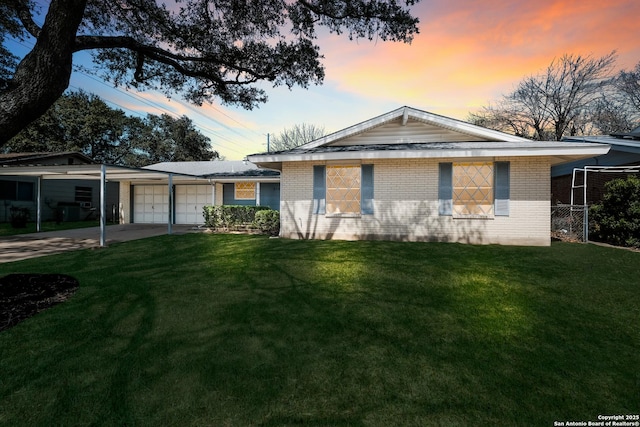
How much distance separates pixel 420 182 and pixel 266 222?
277 inches

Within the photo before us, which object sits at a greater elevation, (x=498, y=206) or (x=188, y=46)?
(x=188, y=46)

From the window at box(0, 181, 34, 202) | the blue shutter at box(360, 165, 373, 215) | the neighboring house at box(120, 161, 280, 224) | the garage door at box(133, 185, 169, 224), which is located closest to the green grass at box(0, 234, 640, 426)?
the blue shutter at box(360, 165, 373, 215)

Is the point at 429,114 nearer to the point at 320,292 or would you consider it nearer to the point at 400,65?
the point at 400,65

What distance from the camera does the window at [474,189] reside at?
33.1 ft

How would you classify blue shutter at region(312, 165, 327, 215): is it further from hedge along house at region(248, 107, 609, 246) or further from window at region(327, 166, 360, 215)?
window at region(327, 166, 360, 215)

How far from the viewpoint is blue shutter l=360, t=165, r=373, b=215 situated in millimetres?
10930

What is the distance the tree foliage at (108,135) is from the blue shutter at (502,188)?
38.1m

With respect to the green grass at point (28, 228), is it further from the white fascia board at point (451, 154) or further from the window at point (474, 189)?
the window at point (474, 189)

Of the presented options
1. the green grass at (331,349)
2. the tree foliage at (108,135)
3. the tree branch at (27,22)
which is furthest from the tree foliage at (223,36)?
the tree foliage at (108,135)

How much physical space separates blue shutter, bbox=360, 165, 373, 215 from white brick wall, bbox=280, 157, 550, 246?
0.59 feet

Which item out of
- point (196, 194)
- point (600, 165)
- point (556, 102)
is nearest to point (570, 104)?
point (556, 102)

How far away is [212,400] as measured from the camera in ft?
8.38

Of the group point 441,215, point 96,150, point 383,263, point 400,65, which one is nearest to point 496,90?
point 400,65

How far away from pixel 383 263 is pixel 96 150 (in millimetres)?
42045
